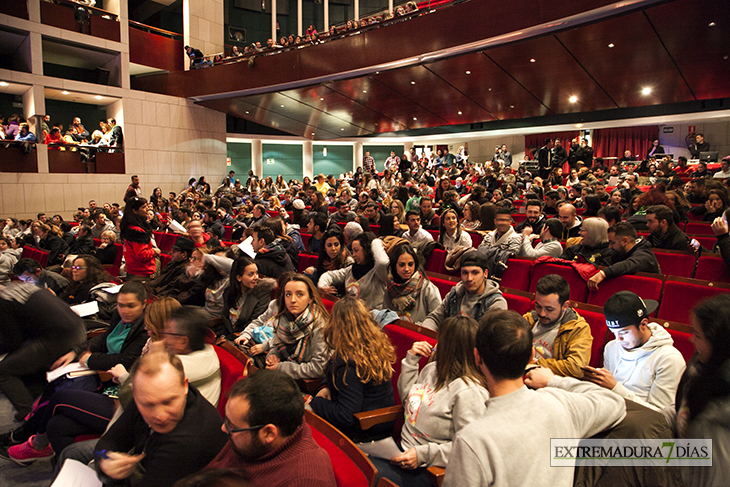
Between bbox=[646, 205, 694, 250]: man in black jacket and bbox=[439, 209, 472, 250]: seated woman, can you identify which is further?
bbox=[439, 209, 472, 250]: seated woman

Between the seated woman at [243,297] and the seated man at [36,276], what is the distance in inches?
77.7

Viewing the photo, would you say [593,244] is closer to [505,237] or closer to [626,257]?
[626,257]

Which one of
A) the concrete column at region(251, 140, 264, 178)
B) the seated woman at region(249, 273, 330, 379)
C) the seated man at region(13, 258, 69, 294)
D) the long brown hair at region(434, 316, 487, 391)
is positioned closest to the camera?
the long brown hair at region(434, 316, 487, 391)

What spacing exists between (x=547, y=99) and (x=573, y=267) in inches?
433

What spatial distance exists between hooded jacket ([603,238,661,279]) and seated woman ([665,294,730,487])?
214cm

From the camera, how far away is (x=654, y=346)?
84.3 inches

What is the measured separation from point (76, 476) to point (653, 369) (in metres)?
2.62

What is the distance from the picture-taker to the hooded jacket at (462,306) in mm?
2850

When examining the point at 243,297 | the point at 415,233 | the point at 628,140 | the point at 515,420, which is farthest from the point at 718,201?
the point at 628,140

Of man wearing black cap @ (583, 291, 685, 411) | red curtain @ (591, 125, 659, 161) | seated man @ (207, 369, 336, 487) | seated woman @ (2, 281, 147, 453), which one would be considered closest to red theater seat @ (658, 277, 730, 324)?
man wearing black cap @ (583, 291, 685, 411)

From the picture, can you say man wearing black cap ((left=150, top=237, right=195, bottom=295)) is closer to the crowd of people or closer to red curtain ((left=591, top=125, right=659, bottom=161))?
the crowd of people

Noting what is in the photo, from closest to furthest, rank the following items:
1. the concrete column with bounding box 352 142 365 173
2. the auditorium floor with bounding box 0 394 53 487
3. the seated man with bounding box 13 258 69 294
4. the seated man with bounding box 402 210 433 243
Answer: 1. the auditorium floor with bounding box 0 394 53 487
2. the seated man with bounding box 13 258 69 294
3. the seated man with bounding box 402 210 433 243
4. the concrete column with bounding box 352 142 365 173

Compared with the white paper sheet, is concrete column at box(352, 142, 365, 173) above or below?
above

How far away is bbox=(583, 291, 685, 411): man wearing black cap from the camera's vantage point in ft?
6.69
